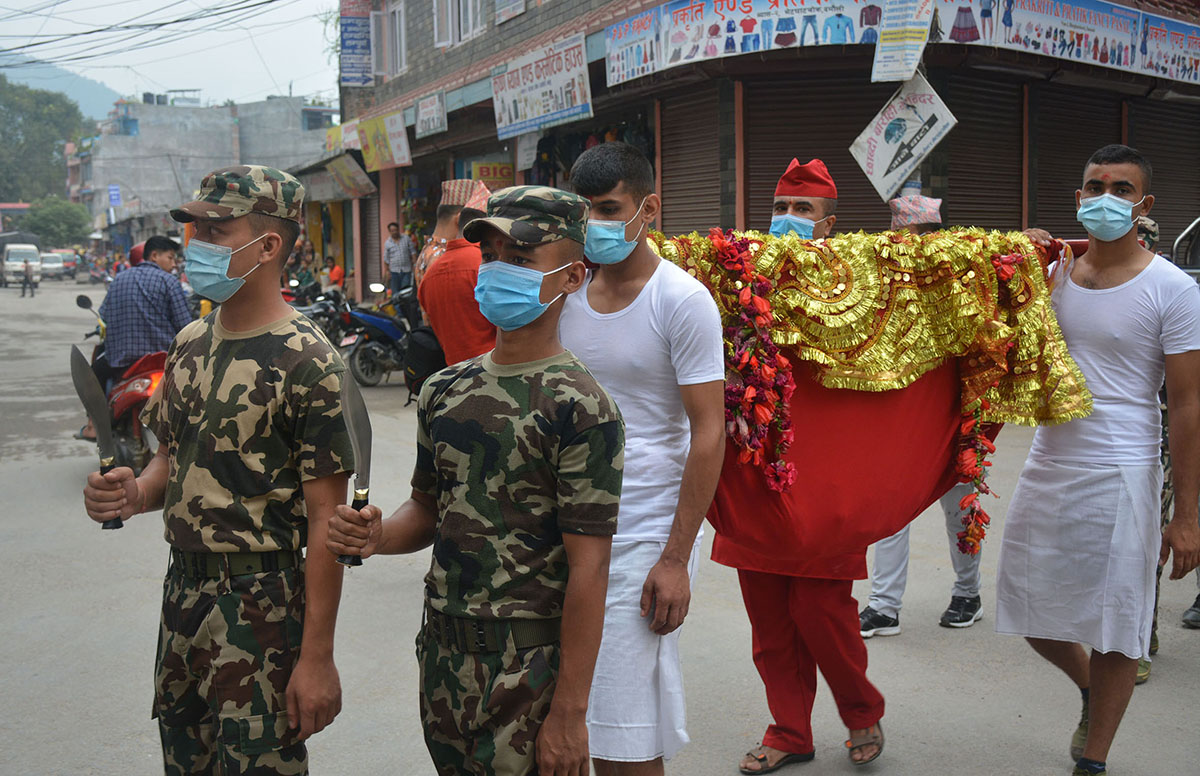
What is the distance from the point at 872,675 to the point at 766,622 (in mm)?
1066

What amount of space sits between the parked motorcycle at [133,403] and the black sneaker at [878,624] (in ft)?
16.4

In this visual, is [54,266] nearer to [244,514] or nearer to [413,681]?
[413,681]

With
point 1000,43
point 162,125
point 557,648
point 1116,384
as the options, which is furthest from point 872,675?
point 162,125

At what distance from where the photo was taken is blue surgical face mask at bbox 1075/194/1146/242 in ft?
11.3

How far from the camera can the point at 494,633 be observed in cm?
214

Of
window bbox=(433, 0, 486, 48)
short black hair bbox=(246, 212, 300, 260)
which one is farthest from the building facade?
Result: short black hair bbox=(246, 212, 300, 260)

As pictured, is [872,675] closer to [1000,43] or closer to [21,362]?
[1000,43]

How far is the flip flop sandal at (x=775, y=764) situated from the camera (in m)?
3.54

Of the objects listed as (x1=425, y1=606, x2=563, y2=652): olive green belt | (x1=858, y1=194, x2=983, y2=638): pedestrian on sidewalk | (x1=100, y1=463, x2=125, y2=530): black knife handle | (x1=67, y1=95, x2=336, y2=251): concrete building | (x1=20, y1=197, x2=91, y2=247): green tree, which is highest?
(x1=67, y1=95, x2=336, y2=251): concrete building

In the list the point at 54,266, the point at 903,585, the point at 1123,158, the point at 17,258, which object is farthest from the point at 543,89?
the point at 54,266

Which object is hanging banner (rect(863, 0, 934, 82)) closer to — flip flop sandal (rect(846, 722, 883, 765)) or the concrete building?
flip flop sandal (rect(846, 722, 883, 765))

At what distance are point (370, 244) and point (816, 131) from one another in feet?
51.7

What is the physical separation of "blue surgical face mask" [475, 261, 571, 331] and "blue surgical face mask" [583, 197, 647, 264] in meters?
0.66

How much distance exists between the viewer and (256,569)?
239 centimetres
